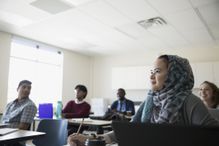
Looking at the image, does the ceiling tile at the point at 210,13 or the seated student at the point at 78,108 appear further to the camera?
the seated student at the point at 78,108

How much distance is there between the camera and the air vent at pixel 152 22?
403cm

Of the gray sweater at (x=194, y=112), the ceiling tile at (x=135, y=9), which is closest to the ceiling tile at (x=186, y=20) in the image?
the ceiling tile at (x=135, y=9)

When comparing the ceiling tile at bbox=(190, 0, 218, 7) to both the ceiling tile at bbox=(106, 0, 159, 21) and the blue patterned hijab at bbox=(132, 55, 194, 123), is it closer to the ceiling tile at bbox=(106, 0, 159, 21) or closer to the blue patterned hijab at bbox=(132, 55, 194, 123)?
the ceiling tile at bbox=(106, 0, 159, 21)

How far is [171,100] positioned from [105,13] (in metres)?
2.84

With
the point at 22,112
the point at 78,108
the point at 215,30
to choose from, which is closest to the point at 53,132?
the point at 22,112

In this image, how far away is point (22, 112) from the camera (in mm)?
2691

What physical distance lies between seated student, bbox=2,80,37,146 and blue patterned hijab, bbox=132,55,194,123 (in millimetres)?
1775

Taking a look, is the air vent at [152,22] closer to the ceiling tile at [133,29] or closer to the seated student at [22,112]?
the ceiling tile at [133,29]

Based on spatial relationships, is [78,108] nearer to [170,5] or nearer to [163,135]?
[170,5]

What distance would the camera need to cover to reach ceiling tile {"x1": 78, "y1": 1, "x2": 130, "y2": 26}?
11.3 ft

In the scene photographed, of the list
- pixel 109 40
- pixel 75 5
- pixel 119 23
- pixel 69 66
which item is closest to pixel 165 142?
pixel 75 5

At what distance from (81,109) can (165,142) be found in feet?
10.9

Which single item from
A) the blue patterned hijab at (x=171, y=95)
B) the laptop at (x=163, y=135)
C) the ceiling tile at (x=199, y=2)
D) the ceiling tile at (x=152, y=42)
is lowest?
the laptop at (x=163, y=135)

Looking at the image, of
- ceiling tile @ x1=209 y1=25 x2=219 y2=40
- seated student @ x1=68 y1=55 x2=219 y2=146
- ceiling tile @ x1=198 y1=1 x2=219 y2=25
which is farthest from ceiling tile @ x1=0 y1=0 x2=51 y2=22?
ceiling tile @ x1=209 y1=25 x2=219 y2=40
